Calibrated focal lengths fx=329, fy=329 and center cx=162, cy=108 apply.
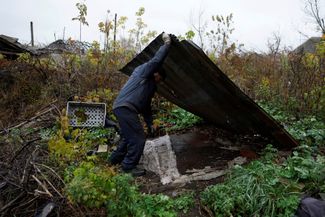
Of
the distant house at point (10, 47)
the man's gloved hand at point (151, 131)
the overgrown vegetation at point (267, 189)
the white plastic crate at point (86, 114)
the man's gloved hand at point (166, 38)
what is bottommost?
the overgrown vegetation at point (267, 189)

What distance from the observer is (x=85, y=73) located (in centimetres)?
869

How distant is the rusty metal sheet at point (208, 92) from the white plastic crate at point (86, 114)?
4.82ft

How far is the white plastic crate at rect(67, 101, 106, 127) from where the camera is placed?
6551mm

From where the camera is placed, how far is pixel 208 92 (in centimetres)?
484

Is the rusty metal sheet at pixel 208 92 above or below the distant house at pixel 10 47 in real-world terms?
below

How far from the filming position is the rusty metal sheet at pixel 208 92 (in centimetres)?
434

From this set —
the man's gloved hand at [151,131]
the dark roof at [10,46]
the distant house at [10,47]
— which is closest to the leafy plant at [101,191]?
the man's gloved hand at [151,131]

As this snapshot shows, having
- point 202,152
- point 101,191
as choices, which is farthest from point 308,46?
point 101,191

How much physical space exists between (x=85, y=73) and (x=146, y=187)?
187 inches

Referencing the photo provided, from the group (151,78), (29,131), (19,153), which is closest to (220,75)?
(151,78)

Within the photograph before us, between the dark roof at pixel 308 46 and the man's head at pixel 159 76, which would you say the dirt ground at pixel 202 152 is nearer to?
the man's head at pixel 159 76

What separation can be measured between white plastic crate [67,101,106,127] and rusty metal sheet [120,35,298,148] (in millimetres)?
1471

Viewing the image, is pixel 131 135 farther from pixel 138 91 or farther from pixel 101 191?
pixel 101 191

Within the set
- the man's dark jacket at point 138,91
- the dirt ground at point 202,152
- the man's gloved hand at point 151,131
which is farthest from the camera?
the man's gloved hand at point 151,131
